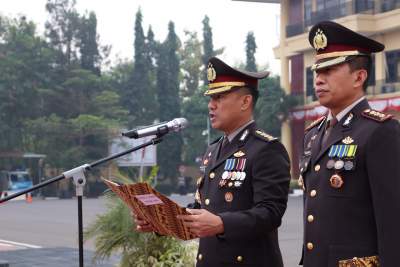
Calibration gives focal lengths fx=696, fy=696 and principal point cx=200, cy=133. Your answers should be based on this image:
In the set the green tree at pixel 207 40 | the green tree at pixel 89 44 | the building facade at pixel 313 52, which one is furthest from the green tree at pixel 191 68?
the building facade at pixel 313 52

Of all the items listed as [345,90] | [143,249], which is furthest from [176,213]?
[143,249]

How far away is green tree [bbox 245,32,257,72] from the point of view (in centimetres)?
5256

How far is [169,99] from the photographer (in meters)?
49.8

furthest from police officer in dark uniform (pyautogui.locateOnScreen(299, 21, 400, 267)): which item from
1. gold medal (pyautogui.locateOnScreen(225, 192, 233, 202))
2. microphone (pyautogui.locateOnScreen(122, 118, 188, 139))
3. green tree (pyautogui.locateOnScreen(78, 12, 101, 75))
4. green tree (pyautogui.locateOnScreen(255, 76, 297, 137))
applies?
green tree (pyautogui.locateOnScreen(78, 12, 101, 75))

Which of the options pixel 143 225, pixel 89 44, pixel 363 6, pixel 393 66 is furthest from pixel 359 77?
pixel 89 44

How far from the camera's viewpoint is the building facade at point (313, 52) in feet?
102

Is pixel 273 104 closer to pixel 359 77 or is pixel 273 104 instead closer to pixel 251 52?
pixel 251 52

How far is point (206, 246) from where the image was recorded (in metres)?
3.45

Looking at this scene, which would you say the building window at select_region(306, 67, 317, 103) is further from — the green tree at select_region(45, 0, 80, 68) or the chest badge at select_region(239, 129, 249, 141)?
the chest badge at select_region(239, 129, 249, 141)

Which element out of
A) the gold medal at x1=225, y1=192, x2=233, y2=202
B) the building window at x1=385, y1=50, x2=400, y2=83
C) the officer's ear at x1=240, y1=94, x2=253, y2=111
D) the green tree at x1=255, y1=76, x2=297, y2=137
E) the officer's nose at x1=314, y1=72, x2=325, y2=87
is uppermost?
the building window at x1=385, y1=50, x2=400, y2=83

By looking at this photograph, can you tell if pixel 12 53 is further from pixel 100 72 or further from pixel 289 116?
pixel 289 116

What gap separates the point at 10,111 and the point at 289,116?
17.4 meters

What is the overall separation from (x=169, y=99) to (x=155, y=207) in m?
47.1

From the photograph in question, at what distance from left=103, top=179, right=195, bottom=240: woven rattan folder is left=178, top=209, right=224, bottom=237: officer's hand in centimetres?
3
